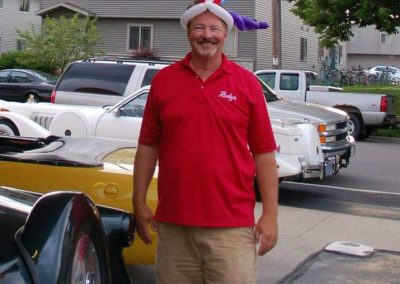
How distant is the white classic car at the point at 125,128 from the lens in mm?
8297

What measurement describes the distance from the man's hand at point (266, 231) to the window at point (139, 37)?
97.7 feet

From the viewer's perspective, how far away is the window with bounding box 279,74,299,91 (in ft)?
57.0

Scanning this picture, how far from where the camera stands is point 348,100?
55.5 ft

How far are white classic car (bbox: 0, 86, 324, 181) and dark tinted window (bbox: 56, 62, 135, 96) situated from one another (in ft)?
4.78

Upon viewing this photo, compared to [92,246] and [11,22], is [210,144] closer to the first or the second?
[92,246]

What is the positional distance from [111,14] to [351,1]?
16942mm

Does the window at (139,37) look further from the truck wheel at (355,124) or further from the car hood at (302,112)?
the car hood at (302,112)

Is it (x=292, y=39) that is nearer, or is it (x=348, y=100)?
(x=348, y=100)

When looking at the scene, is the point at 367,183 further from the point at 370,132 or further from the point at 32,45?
the point at 32,45

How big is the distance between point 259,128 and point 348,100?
14273 millimetres

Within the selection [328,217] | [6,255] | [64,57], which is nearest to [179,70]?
[6,255]

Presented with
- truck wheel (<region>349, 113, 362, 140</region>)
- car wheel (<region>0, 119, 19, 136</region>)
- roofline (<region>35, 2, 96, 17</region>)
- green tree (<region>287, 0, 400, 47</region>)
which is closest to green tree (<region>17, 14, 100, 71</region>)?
roofline (<region>35, 2, 96, 17</region>)

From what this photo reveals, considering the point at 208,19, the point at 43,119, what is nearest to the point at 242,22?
the point at 208,19

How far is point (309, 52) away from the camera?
3728cm
